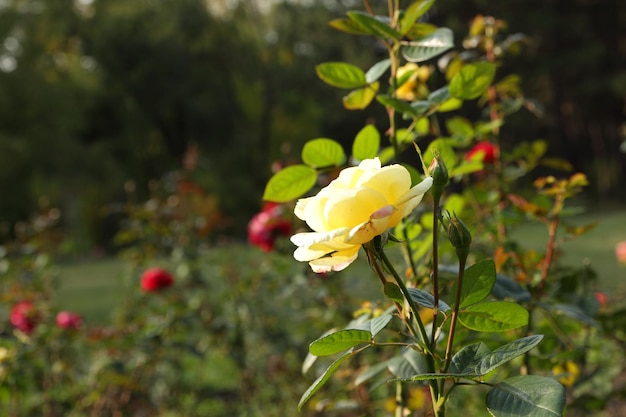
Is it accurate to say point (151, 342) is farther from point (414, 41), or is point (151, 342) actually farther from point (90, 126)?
point (90, 126)

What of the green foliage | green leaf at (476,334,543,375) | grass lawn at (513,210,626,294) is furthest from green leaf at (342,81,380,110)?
grass lawn at (513,210,626,294)

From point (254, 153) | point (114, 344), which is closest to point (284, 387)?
point (114, 344)

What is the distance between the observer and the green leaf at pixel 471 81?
606 millimetres

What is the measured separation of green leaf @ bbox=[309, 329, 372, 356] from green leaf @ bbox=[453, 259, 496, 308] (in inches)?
2.5

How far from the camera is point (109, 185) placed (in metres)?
12.0

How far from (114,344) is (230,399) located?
102 cm

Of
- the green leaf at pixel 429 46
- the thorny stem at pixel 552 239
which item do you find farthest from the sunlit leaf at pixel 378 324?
the thorny stem at pixel 552 239

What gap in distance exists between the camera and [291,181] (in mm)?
652

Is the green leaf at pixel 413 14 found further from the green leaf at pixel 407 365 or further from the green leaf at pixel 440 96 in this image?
the green leaf at pixel 407 365

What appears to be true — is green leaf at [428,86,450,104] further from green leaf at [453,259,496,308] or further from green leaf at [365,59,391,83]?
green leaf at [453,259,496,308]

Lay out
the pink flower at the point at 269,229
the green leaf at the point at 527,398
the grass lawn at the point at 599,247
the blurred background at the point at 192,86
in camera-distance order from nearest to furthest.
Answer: the green leaf at the point at 527,398 < the pink flower at the point at 269,229 < the grass lawn at the point at 599,247 < the blurred background at the point at 192,86

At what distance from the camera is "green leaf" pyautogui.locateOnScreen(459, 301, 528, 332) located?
44 centimetres

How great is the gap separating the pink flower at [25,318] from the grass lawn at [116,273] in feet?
7.37

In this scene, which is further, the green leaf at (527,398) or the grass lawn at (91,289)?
the grass lawn at (91,289)
